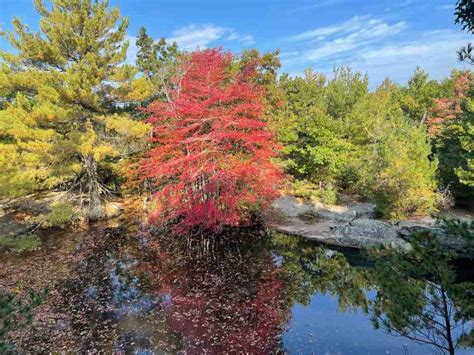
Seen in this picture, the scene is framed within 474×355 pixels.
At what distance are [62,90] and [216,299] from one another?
12934 mm

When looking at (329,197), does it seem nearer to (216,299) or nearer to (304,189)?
(304,189)

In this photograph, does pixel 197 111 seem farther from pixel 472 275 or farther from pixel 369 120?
pixel 369 120

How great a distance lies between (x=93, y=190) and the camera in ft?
69.3

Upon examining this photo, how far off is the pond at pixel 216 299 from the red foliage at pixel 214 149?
6.26 ft

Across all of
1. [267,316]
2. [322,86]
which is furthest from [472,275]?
[322,86]

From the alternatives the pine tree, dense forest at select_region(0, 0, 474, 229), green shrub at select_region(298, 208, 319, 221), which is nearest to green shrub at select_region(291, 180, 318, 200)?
dense forest at select_region(0, 0, 474, 229)

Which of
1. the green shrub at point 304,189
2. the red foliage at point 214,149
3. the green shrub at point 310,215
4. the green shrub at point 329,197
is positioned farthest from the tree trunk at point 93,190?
the green shrub at point 329,197

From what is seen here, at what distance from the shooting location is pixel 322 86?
36.0 metres

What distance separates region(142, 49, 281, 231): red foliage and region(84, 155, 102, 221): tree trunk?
5.41m

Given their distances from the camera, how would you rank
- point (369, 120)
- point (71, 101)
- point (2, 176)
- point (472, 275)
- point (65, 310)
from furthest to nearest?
point (369, 120)
point (71, 101)
point (2, 176)
point (472, 275)
point (65, 310)

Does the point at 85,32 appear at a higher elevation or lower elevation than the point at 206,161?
higher

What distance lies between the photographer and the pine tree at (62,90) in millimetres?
17141

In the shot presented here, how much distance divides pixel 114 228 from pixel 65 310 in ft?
30.2

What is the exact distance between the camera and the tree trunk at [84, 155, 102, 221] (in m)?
20.1
